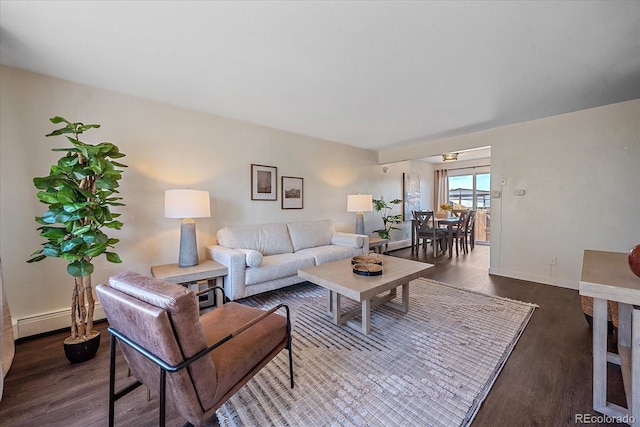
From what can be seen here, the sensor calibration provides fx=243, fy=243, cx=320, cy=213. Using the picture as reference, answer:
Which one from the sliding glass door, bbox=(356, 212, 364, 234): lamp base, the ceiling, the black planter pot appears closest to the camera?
the ceiling

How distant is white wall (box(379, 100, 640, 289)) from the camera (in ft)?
9.25

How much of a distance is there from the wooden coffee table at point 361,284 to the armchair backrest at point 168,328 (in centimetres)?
114

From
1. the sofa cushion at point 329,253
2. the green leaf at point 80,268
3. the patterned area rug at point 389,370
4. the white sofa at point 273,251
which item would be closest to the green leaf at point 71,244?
the green leaf at point 80,268

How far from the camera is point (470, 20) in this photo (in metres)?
1.53

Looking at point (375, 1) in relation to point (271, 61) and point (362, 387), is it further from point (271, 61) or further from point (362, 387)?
point (362, 387)

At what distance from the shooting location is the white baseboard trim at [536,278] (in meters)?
3.19

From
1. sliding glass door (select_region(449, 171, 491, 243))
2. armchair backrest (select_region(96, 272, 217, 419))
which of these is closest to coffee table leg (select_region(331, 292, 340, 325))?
armchair backrest (select_region(96, 272, 217, 419))

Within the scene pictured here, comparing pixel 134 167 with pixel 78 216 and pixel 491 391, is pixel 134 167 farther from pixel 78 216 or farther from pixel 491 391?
pixel 491 391

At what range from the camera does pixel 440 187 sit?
745 centimetres

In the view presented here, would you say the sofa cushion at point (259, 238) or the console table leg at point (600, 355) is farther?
the sofa cushion at point (259, 238)

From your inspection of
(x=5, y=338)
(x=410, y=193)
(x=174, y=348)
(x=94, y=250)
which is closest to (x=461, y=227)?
(x=410, y=193)

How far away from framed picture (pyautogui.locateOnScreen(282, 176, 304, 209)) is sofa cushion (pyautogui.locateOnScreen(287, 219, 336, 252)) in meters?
0.33

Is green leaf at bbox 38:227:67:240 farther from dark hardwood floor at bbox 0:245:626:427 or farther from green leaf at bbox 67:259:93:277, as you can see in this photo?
dark hardwood floor at bbox 0:245:626:427

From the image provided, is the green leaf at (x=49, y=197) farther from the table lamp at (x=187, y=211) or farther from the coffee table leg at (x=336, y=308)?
the coffee table leg at (x=336, y=308)
